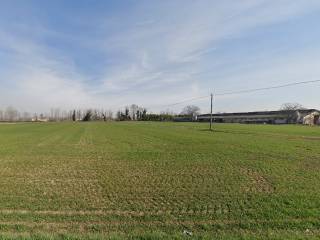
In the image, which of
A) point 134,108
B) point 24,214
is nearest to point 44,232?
point 24,214

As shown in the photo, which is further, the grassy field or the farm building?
the farm building

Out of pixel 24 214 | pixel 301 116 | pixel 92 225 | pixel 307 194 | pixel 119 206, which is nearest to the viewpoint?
pixel 92 225

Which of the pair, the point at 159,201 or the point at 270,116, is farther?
the point at 270,116

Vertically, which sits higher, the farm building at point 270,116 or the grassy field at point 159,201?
the farm building at point 270,116

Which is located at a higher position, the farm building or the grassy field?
the farm building

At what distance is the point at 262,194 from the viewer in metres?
7.99

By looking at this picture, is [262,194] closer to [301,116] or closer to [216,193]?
[216,193]

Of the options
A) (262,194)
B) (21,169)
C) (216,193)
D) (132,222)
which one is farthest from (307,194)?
(21,169)

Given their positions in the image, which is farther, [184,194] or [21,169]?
[21,169]

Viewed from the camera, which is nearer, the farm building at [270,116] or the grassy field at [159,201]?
the grassy field at [159,201]

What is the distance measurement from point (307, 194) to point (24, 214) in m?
7.65

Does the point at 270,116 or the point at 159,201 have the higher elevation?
the point at 270,116

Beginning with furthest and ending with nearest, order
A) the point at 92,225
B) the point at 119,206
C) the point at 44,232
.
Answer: the point at 119,206, the point at 92,225, the point at 44,232

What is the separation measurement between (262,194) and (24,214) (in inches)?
252
